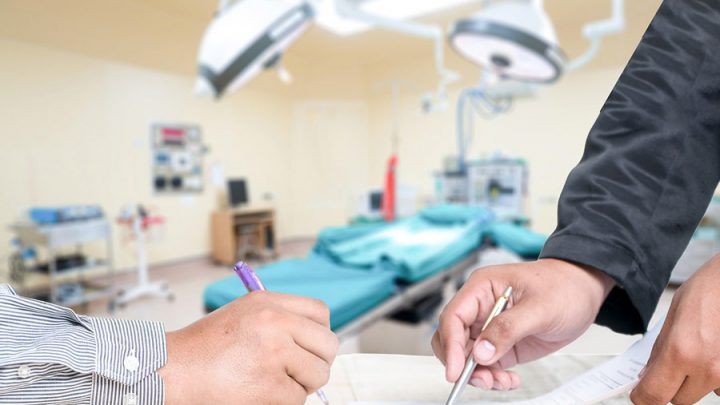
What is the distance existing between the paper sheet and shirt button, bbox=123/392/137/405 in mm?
241

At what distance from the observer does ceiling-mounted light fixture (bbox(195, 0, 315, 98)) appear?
3.83ft

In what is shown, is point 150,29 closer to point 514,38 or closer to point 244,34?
point 244,34

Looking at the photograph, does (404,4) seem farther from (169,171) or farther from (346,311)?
(346,311)

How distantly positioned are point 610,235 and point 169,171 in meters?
4.37

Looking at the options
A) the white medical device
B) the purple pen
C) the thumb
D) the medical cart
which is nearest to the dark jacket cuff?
the thumb

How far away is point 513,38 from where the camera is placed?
4.63ft

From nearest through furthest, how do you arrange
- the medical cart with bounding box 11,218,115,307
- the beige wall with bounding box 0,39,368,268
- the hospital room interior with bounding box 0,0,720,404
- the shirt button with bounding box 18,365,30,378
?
the shirt button with bounding box 18,365,30,378, the hospital room interior with bounding box 0,0,720,404, the medical cart with bounding box 11,218,115,307, the beige wall with bounding box 0,39,368,268

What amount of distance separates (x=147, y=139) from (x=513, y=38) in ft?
12.0

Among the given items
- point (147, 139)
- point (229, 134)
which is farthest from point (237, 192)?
point (147, 139)

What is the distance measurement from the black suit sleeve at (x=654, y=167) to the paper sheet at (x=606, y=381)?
1.9 inches

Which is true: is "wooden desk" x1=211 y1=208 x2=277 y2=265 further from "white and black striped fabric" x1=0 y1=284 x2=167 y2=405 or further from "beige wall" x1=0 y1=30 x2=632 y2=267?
"white and black striped fabric" x1=0 y1=284 x2=167 y2=405

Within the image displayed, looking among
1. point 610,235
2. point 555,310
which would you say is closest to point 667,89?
point 610,235

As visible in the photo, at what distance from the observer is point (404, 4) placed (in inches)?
157

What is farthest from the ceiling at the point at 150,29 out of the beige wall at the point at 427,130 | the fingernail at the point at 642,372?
the fingernail at the point at 642,372
